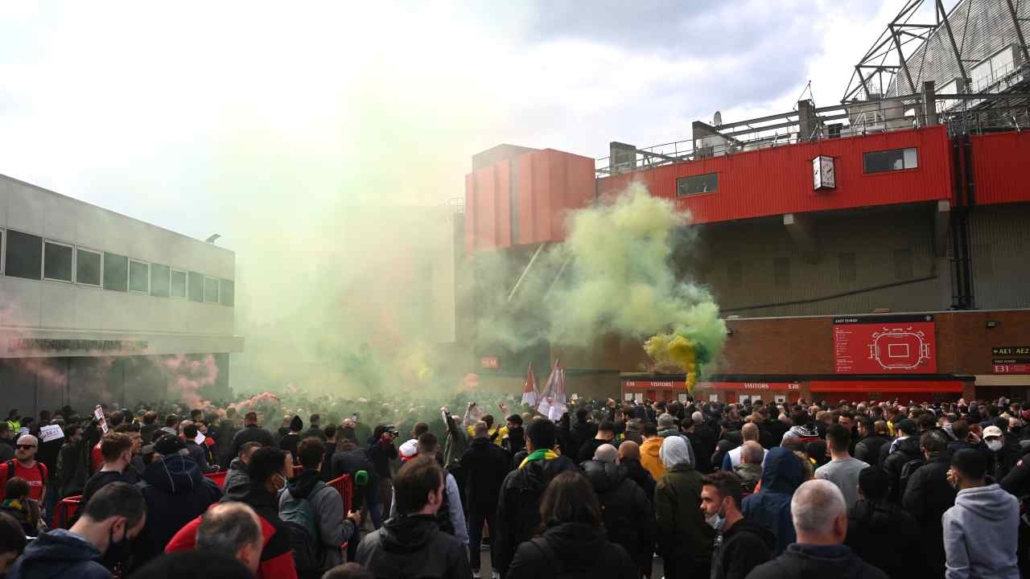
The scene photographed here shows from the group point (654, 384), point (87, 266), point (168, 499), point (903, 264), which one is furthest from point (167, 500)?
point (903, 264)

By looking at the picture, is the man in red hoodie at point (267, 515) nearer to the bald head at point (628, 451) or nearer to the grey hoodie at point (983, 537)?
the bald head at point (628, 451)

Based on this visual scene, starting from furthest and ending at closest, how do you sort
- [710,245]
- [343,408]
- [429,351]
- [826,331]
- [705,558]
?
[429,351], [710,245], [826,331], [343,408], [705,558]

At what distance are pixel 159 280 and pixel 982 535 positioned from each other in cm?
2991

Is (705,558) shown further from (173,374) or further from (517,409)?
(173,374)

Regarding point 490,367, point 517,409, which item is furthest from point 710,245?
point 517,409

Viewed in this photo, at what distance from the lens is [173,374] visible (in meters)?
29.8

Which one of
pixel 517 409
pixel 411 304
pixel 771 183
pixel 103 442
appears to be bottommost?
pixel 517 409

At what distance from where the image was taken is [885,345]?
28391 millimetres

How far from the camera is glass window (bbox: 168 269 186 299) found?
29.7 metres

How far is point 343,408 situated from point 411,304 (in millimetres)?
28521

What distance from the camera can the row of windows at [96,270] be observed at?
20.1 m

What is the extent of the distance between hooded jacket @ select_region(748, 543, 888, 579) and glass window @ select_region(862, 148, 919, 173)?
31.3m

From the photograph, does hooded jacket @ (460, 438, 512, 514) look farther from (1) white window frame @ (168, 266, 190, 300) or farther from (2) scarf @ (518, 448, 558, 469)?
(1) white window frame @ (168, 266, 190, 300)

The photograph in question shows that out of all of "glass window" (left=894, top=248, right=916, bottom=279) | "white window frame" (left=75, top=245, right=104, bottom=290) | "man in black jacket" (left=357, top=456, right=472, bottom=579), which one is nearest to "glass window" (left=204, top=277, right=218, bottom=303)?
"white window frame" (left=75, top=245, right=104, bottom=290)
